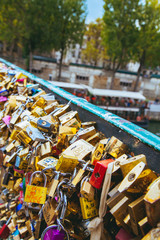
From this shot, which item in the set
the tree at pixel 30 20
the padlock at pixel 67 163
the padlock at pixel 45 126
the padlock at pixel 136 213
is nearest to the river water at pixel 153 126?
the tree at pixel 30 20

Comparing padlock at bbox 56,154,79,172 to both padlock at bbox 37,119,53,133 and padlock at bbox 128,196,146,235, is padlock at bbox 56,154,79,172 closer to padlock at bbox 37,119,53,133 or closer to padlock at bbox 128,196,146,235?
padlock at bbox 128,196,146,235

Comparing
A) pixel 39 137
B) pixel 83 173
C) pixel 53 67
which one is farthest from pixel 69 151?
pixel 53 67

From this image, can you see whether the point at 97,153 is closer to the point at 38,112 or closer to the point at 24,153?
the point at 24,153

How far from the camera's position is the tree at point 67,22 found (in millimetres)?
17938

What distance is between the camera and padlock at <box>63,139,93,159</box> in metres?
1.18

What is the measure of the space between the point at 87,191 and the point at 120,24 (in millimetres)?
20233

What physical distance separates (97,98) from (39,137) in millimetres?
16087

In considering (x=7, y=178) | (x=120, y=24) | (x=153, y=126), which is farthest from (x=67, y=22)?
(x=7, y=178)

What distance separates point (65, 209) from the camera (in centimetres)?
99

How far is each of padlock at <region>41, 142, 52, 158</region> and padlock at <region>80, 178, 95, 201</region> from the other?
54 cm

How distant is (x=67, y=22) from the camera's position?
62.5 feet

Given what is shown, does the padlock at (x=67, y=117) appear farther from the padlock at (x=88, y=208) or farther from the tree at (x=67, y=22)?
the tree at (x=67, y=22)

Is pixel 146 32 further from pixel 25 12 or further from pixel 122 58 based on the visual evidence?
pixel 25 12

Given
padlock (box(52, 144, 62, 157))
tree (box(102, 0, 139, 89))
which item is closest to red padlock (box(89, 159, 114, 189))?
padlock (box(52, 144, 62, 157))
